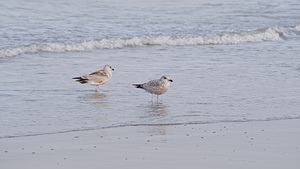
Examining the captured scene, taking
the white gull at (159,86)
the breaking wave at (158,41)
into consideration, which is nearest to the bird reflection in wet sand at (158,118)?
the white gull at (159,86)

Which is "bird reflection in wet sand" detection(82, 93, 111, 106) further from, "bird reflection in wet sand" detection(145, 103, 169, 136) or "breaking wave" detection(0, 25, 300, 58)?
"breaking wave" detection(0, 25, 300, 58)

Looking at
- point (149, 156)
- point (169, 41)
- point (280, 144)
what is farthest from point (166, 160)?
point (169, 41)

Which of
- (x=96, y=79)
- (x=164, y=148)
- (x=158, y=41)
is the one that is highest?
(x=158, y=41)

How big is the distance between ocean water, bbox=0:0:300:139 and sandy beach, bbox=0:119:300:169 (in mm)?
504

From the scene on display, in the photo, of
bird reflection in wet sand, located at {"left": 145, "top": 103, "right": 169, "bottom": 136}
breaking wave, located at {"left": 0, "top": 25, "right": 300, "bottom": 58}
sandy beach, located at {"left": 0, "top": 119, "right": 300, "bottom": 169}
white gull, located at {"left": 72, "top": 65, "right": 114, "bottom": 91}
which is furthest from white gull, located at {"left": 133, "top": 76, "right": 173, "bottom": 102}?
breaking wave, located at {"left": 0, "top": 25, "right": 300, "bottom": 58}

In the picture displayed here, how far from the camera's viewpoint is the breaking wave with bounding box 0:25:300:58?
16281 millimetres

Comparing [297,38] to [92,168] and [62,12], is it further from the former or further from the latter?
[92,168]

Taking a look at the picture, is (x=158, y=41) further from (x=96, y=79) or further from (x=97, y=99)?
(x=97, y=99)

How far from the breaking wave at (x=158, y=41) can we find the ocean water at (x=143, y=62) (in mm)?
33

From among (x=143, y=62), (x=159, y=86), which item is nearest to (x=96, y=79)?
(x=159, y=86)

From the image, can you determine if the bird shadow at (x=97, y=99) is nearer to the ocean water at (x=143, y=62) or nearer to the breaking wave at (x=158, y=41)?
the ocean water at (x=143, y=62)

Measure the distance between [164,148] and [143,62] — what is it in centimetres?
753

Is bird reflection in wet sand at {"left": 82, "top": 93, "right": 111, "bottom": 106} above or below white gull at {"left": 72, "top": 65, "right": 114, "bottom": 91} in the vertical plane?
below

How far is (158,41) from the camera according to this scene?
18375 mm
